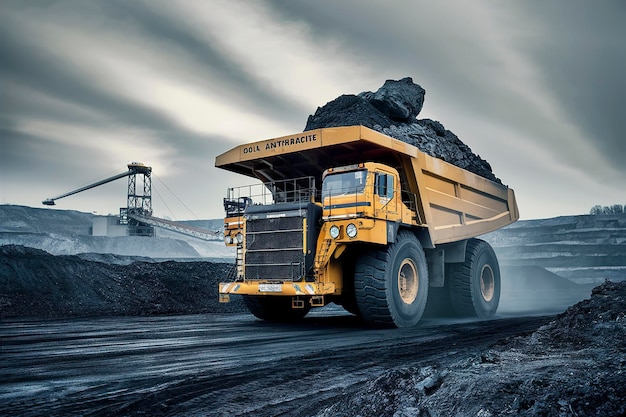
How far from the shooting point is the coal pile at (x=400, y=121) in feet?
42.6

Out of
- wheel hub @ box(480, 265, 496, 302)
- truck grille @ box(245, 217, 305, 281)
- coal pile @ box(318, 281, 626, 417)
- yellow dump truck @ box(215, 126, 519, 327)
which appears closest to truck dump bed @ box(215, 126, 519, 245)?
yellow dump truck @ box(215, 126, 519, 327)

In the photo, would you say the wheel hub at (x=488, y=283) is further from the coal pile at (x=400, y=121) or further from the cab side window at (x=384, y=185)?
the cab side window at (x=384, y=185)

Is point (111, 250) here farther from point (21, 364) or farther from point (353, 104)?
point (21, 364)

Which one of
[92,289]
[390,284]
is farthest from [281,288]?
[92,289]

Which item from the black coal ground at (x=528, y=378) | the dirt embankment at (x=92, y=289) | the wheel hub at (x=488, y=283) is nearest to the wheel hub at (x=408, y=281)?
the black coal ground at (x=528, y=378)

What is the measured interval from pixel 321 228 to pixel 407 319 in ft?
7.15

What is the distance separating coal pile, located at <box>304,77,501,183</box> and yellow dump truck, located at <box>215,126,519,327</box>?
62.1 inches

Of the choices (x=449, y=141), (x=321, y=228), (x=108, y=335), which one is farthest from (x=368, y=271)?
(x=449, y=141)

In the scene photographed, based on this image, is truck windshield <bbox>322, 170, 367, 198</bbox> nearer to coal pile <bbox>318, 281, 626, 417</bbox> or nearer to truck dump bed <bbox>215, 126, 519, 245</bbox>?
truck dump bed <bbox>215, 126, 519, 245</bbox>

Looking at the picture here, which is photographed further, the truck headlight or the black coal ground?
the truck headlight

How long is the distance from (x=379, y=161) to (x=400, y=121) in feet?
13.5

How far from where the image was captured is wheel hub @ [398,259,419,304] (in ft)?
32.2

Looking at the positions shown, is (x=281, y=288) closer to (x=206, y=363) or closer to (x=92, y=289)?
(x=206, y=363)

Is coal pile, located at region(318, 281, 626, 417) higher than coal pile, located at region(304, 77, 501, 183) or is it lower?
lower
